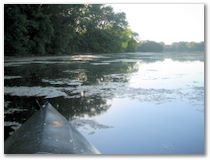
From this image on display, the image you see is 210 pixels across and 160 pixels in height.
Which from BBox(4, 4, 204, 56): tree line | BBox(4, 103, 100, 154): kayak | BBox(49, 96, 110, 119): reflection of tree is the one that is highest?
BBox(4, 4, 204, 56): tree line

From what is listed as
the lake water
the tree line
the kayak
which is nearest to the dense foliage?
the tree line

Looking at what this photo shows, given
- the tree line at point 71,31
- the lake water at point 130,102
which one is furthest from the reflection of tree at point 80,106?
the tree line at point 71,31

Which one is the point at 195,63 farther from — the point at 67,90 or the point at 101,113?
the point at 67,90

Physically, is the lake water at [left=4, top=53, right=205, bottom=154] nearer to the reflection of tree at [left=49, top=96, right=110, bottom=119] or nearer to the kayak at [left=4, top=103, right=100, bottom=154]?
the reflection of tree at [left=49, top=96, right=110, bottom=119]

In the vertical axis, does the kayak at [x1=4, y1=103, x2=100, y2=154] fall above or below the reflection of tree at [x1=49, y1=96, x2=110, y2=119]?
below

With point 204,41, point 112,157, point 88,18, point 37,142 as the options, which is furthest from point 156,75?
point 37,142

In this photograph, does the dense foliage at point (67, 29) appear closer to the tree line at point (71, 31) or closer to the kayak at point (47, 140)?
the tree line at point (71, 31)

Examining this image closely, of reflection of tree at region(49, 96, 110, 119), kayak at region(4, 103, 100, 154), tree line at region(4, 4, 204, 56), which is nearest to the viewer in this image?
kayak at region(4, 103, 100, 154)

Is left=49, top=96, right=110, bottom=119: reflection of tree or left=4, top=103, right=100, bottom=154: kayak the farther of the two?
left=49, top=96, right=110, bottom=119: reflection of tree
